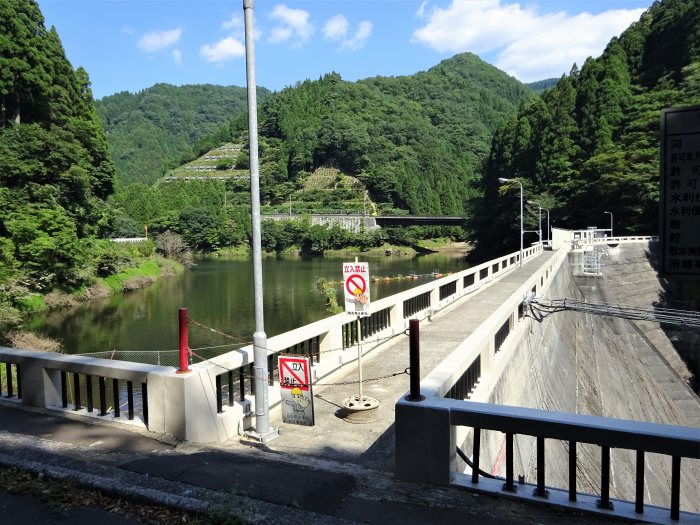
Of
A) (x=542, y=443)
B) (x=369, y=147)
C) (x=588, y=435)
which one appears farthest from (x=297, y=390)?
(x=369, y=147)

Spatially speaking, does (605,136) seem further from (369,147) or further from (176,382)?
(369,147)

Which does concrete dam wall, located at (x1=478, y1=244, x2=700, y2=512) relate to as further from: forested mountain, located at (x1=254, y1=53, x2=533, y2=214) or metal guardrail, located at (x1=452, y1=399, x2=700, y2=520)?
forested mountain, located at (x1=254, y1=53, x2=533, y2=214)

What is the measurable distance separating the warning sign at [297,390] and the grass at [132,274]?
138 ft

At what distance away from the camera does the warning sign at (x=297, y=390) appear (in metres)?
6.05

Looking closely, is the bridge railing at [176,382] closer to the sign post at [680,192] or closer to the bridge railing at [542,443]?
the bridge railing at [542,443]

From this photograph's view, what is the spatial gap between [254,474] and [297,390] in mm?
1594

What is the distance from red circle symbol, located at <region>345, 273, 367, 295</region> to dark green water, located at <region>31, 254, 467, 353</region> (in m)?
19.8

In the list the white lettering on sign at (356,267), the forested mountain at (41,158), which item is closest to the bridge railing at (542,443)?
the white lettering on sign at (356,267)

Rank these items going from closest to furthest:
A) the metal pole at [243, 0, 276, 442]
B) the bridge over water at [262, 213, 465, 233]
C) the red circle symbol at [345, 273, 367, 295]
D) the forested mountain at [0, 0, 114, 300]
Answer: the metal pole at [243, 0, 276, 442], the red circle symbol at [345, 273, 367, 295], the forested mountain at [0, 0, 114, 300], the bridge over water at [262, 213, 465, 233]

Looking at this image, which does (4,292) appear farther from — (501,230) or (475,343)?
(501,230)

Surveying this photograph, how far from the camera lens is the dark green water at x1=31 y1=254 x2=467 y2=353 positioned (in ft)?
89.7

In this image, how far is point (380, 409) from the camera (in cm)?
717

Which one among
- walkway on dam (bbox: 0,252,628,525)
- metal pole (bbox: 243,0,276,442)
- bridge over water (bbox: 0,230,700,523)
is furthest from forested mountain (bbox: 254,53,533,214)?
walkway on dam (bbox: 0,252,628,525)

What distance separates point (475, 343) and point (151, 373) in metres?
4.05
